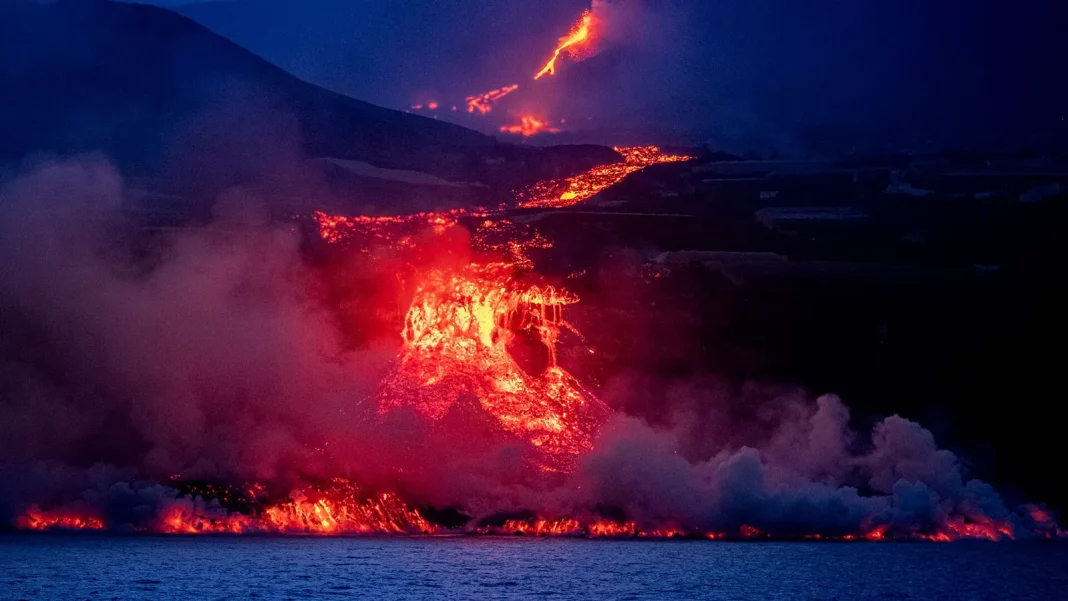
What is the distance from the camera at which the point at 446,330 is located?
8550 cm

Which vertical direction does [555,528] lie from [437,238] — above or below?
below

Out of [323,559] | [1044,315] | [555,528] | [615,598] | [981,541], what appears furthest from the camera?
[981,541]

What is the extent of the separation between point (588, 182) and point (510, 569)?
99.9 ft

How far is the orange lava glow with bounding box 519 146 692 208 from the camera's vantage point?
9494 centimetres

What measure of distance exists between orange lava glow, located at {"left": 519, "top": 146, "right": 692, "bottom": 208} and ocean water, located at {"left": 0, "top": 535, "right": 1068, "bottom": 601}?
23594mm

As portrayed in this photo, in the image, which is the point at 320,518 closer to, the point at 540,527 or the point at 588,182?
the point at 540,527

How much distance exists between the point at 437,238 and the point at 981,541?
48216 millimetres

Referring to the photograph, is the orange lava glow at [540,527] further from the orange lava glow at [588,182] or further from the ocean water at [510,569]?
the orange lava glow at [588,182]

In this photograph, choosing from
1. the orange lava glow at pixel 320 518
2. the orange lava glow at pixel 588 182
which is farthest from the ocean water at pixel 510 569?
the orange lava glow at pixel 588 182

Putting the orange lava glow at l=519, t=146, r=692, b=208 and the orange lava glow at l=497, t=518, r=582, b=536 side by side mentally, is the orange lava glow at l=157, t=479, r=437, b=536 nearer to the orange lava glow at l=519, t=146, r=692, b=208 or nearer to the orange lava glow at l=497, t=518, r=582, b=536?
the orange lava glow at l=497, t=518, r=582, b=536

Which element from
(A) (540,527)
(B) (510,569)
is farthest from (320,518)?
(B) (510,569)

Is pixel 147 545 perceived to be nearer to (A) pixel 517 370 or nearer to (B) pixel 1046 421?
(A) pixel 517 370

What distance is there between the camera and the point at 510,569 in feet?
254

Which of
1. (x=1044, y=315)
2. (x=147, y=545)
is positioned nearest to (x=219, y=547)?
(x=147, y=545)
